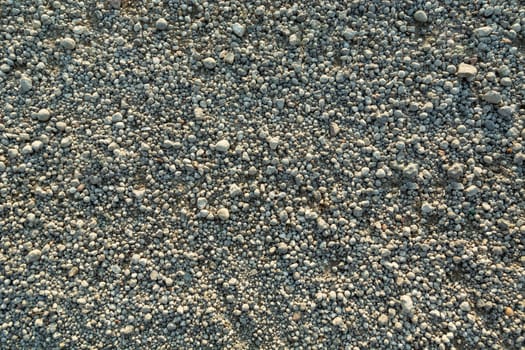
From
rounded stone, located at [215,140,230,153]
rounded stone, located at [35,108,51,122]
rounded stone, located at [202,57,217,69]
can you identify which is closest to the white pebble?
rounded stone, located at [202,57,217,69]

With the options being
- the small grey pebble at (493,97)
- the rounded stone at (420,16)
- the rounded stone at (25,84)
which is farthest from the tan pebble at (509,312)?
the rounded stone at (25,84)

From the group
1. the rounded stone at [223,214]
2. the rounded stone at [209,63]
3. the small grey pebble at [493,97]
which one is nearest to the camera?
the rounded stone at [223,214]

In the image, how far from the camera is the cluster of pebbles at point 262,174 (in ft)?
10.4

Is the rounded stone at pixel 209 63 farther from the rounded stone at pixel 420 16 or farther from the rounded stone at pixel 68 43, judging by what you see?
the rounded stone at pixel 420 16

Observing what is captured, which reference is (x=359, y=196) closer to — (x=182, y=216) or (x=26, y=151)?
(x=182, y=216)

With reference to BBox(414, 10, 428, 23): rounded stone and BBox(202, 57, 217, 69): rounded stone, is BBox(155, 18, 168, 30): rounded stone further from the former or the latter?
BBox(414, 10, 428, 23): rounded stone

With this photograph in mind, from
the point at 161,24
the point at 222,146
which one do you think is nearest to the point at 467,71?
the point at 222,146

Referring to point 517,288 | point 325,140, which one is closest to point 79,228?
point 325,140

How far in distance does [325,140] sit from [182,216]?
117cm

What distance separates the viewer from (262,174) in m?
3.34

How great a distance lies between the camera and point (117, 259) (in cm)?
322

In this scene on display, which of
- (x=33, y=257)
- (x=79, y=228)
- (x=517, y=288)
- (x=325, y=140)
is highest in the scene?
(x=325, y=140)

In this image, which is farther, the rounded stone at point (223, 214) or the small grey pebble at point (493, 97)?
the small grey pebble at point (493, 97)

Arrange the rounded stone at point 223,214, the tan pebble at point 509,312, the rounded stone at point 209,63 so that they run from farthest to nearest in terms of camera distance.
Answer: the rounded stone at point 209,63 < the rounded stone at point 223,214 < the tan pebble at point 509,312
